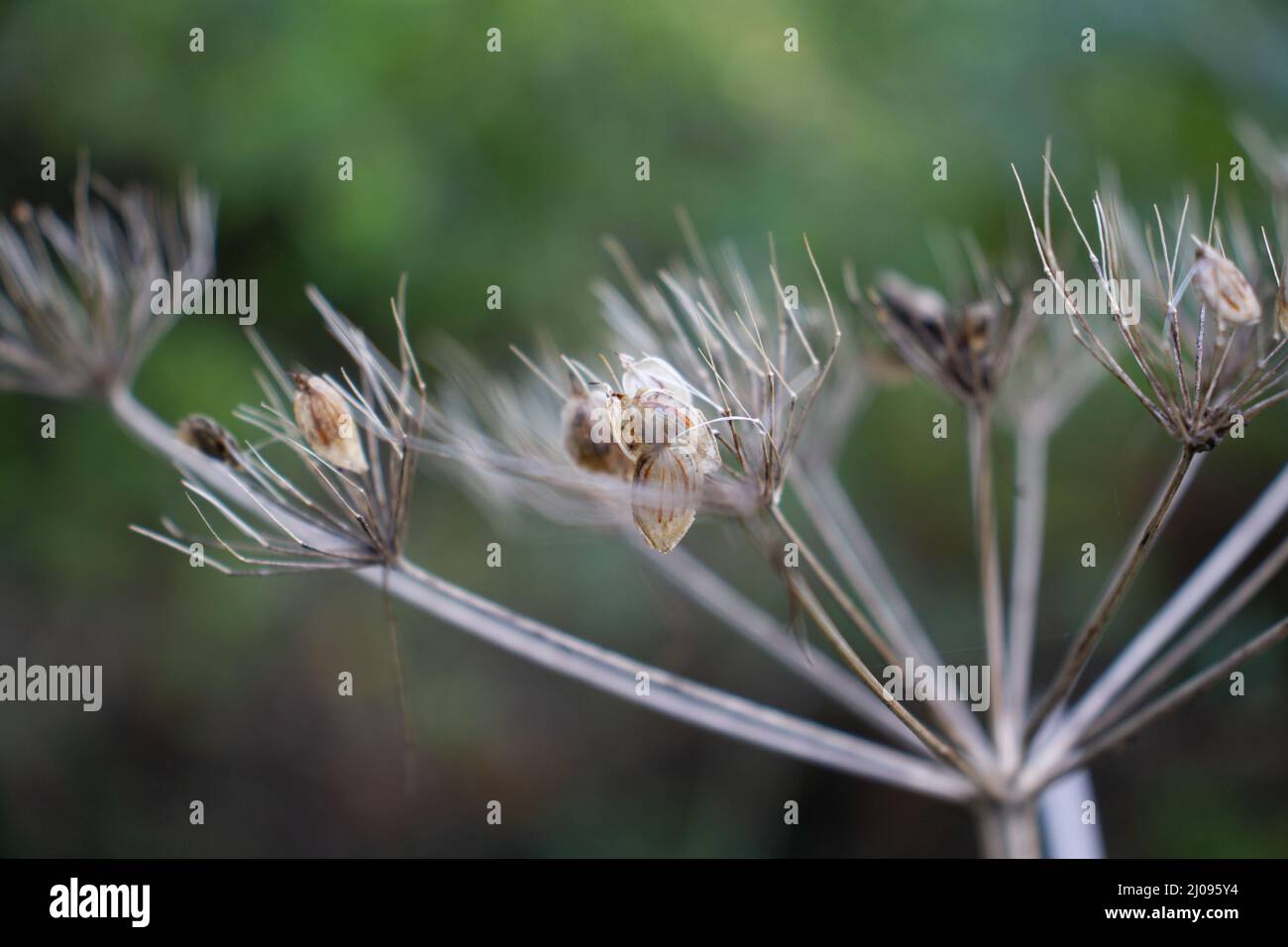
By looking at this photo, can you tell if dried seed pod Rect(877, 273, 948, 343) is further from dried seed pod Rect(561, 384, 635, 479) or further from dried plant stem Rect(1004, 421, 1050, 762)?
dried seed pod Rect(561, 384, 635, 479)

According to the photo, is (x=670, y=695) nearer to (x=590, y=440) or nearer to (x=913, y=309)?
(x=590, y=440)

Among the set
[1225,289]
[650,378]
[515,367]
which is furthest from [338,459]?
[515,367]

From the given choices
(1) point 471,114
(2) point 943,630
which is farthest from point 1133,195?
(1) point 471,114

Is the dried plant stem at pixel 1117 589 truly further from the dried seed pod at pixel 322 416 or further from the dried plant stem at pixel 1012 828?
the dried seed pod at pixel 322 416

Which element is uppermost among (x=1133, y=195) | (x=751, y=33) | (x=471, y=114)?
(x=751, y=33)

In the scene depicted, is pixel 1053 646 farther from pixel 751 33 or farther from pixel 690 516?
pixel 690 516
